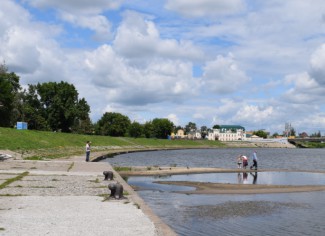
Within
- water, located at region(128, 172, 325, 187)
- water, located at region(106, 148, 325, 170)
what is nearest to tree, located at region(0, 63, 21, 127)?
water, located at region(106, 148, 325, 170)

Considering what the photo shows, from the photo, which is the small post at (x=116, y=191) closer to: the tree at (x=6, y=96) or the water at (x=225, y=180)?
the water at (x=225, y=180)

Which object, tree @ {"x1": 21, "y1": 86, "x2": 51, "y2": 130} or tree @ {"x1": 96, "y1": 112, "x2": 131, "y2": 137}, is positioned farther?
tree @ {"x1": 96, "y1": 112, "x2": 131, "y2": 137}

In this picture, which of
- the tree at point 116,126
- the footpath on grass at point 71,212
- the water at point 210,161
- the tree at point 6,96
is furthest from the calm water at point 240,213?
the tree at point 116,126

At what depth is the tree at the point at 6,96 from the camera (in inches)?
3901

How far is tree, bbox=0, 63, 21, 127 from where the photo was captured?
99.1 meters

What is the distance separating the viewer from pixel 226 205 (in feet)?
72.1

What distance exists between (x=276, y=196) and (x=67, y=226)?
1700 cm

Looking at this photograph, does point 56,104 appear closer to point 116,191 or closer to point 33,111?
point 33,111

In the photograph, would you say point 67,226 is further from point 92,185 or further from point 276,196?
point 276,196

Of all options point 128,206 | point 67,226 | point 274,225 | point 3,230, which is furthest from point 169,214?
point 3,230

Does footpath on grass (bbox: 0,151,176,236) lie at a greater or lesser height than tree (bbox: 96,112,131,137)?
lesser

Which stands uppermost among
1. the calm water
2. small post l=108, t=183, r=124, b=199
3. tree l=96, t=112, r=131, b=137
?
tree l=96, t=112, r=131, b=137

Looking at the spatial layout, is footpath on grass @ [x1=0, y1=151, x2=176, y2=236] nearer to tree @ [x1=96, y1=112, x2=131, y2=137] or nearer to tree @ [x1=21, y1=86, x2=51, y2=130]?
tree @ [x1=21, y1=86, x2=51, y2=130]

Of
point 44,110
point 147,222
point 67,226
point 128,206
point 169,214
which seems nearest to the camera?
point 67,226
